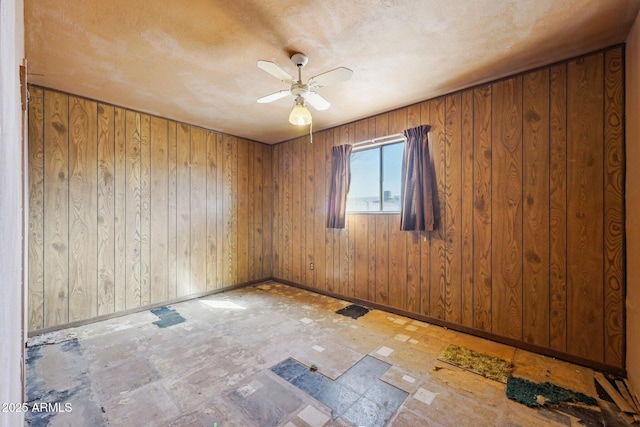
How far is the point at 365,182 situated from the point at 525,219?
6.27 feet

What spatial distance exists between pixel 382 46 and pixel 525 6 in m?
0.95

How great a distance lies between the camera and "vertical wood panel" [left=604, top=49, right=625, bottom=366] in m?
2.15

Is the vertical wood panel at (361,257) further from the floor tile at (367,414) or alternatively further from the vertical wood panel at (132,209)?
the vertical wood panel at (132,209)

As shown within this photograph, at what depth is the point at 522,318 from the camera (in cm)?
257

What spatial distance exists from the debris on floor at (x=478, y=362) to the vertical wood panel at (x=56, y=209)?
13.3 feet

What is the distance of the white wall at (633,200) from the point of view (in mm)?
1868

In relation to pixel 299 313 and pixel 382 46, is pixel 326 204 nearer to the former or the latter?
pixel 299 313

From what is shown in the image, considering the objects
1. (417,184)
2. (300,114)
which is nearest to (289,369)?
(300,114)

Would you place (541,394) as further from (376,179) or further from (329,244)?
(329,244)

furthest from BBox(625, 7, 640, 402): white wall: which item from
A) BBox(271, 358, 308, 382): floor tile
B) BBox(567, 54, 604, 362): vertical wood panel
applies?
BBox(271, 358, 308, 382): floor tile

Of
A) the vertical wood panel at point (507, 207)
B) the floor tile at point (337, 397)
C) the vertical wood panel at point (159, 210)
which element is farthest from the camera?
the vertical wood panel at point (159, 210)

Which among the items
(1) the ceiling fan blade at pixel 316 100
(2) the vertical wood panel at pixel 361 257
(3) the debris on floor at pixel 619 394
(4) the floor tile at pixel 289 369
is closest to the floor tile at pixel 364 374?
(4) the floor tile at pixel 289 369

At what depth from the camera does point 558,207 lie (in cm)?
242

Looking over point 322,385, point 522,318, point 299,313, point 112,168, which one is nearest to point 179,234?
point 112,168
